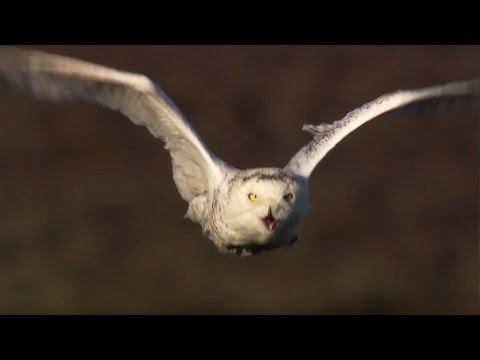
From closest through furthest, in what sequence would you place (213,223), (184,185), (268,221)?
(268,221)
(213,223)
(184,185)

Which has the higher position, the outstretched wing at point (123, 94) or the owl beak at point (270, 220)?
the outstretched wing at point (123, 94)

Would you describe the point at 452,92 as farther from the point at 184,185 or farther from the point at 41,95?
the point at 41,95

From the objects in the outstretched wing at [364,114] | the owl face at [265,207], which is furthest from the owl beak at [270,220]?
the outstretched wing at [364,114]

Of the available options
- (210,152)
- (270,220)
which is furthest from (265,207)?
(210,152)

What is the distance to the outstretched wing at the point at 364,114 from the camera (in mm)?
5012

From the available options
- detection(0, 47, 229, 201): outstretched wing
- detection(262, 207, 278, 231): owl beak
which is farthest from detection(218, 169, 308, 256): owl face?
detection(0, 47, 229, 201): outstretched wing

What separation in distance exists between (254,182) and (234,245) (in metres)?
0.37

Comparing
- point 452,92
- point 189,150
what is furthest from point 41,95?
point 452,92

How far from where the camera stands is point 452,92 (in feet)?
17.7

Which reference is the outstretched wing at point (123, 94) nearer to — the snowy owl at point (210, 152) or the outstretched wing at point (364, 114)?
the snowy owl at point (210, 152)

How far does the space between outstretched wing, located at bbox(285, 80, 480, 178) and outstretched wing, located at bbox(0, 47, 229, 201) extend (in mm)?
365

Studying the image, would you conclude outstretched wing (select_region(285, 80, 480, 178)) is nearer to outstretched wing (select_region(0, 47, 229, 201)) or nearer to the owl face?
the owl face

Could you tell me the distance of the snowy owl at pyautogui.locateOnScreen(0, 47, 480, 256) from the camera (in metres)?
4.68

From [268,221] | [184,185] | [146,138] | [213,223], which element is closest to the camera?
[268,221]
